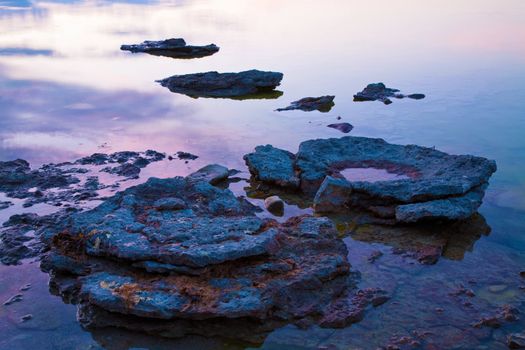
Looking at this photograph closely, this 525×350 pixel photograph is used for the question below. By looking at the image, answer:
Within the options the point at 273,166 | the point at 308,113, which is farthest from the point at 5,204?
the point at 308,113

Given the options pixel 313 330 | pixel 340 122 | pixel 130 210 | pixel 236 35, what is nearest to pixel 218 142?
pixel 340 122

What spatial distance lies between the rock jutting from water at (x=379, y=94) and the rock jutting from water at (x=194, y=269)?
6.29 m

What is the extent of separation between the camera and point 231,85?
12.4 metres

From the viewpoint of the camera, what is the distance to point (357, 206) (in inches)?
253

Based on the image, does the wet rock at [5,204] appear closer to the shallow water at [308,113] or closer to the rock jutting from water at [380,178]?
the shallow water at [308,113]

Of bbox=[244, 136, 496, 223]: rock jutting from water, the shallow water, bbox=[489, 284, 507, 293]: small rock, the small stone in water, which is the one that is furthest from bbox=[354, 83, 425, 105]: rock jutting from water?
the small stone in water

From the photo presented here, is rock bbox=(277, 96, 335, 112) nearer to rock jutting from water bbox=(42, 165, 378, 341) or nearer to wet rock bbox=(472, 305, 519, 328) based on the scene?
rock jutting from water bbox=(42, 165, 378, 341)

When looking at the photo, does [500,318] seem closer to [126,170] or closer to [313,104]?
[126,170]

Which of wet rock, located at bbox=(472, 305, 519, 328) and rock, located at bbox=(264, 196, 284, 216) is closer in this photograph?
wet rock, located at bbox=(472, 305, 519, 328)

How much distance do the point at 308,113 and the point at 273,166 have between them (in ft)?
12.0

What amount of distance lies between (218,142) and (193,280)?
456 cm

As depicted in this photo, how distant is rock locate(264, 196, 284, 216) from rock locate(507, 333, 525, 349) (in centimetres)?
285

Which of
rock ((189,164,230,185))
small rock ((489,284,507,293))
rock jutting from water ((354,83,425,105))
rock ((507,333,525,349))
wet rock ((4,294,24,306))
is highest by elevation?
rock jutting from water ((354,83,425,105))

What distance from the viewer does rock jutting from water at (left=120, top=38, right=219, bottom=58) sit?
1680cm
